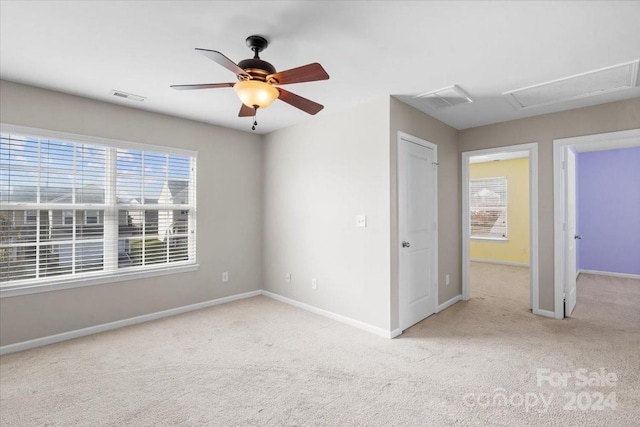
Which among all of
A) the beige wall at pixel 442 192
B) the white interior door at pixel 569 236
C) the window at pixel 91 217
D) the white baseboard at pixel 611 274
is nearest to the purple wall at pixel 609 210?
the white baseboard at pixel 611 274

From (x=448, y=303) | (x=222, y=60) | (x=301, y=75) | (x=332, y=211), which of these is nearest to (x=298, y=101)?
(x=301, y=75)

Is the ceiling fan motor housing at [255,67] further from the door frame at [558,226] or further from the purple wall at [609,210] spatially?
the purple wall at [609,210]

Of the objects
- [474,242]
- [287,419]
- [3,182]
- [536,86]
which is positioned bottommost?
[287,419]

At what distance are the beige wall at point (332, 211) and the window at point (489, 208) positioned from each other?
4444 mm

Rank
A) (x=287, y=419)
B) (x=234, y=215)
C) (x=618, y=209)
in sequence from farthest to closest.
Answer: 1. (x=618, y=209)
2. (x=234, y=215)
3. (x=287, y=419)

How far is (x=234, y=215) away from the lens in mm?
4441

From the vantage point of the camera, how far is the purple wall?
18.0 ft

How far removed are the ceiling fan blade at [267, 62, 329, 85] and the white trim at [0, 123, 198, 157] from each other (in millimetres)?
2404

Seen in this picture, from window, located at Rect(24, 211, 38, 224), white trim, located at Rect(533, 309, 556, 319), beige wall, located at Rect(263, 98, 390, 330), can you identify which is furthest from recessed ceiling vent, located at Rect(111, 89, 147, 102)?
white trim, located at Rect(533, 309, 556, 319)

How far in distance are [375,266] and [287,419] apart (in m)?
1.73

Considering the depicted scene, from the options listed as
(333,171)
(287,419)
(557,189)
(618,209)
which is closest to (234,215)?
(333,171)

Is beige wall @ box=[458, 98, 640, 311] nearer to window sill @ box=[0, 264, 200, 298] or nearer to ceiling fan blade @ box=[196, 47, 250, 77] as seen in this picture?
ceiling fan blade @ box=[196, 47, 250, 77]

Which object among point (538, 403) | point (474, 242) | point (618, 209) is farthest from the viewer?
point (474, 242)

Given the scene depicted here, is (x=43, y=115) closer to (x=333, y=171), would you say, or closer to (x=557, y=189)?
(x=333, y=171)
